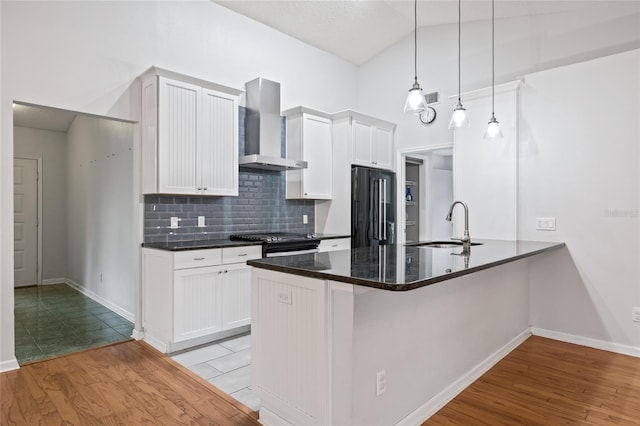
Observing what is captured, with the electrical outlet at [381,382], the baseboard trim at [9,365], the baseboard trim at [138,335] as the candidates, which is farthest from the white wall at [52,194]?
the electrical outlet at [381,382]

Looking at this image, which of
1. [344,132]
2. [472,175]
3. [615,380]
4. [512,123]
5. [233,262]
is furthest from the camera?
[344,132]

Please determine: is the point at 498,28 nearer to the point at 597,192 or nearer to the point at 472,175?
the point at 472,175

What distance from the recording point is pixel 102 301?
16.6 feet

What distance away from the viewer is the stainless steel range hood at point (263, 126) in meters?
4.34

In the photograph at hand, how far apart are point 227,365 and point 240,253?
1.05 m

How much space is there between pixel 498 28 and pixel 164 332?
16.1 ft

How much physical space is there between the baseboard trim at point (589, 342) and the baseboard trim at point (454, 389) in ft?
1.77

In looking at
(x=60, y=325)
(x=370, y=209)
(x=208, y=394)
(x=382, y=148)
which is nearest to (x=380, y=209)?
(x=370, y=209)

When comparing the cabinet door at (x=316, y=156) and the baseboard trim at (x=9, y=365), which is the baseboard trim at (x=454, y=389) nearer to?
the cabinet door at (x=316, y=156)

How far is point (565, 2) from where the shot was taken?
3916mm

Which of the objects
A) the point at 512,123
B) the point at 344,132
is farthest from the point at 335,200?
the point at 512,123

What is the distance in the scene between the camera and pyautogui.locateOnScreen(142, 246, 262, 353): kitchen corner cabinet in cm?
331

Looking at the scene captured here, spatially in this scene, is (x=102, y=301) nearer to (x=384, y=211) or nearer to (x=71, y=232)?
(x=71, y=232)

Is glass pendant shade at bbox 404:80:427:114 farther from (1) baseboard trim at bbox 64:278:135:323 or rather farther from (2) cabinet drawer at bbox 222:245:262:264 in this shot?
(1) baseboard trim at bbox 64:278:135:323
